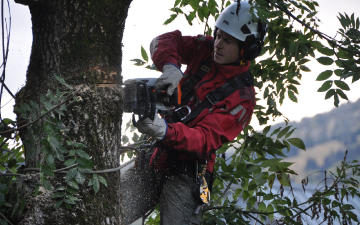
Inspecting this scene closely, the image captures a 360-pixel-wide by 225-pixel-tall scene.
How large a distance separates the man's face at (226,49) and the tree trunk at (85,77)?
1.05m

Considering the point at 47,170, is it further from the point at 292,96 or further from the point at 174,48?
the point at 292,96

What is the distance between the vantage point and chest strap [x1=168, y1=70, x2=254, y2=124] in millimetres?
2299

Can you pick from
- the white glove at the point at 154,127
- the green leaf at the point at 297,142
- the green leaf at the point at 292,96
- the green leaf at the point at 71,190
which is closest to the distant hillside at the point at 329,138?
the green leaf at the point at 292,96

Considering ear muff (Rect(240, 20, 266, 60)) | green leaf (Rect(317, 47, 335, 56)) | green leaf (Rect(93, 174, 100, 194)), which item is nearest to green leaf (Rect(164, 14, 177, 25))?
ear muff (Rect(240, 20, 266, 60))

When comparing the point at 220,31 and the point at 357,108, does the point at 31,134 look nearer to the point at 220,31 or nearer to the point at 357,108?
the point at 220,31

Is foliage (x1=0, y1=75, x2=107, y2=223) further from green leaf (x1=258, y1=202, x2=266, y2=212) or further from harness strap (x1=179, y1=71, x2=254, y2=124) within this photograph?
green leaf (x1=258, y1=202, x2=266, y2=212)

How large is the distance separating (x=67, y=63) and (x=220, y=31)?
1404 mm

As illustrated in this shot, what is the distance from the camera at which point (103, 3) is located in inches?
64.4

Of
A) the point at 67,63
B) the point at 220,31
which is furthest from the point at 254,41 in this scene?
the point at 67,63

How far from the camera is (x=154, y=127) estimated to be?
175 centimetres

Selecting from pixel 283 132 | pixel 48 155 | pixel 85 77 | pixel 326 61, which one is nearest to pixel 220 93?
pixel 283 132

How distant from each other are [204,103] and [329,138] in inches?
295

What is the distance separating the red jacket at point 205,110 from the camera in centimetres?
194

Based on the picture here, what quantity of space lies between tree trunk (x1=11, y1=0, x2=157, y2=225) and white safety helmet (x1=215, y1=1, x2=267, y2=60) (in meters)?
1.12
